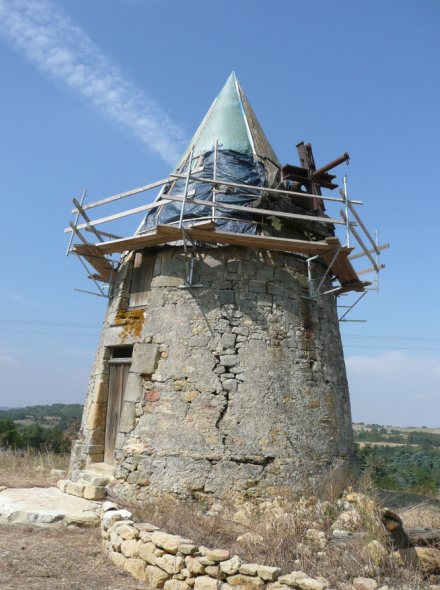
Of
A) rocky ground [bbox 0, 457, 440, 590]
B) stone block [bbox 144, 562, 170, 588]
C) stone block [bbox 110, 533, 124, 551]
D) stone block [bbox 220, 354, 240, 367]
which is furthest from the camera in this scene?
stone block [bbox 220, 354, 240, 367]

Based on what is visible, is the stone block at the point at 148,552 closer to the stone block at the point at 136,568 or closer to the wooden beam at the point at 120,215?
the stone block at the point at 136,568

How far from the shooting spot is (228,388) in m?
7.93

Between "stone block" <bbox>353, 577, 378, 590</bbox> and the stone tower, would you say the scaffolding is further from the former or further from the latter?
"stone block" <bbox>353, 577, 378, 590</bbox>

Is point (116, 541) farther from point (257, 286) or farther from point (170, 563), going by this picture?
point (257, 286)

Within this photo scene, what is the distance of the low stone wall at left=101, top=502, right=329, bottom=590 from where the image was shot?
14.2 feet

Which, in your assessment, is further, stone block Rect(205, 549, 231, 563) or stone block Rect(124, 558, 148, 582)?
stone block Rect(124, 558, 148, 582)

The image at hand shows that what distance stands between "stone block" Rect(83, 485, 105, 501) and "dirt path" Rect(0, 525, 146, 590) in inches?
40.9

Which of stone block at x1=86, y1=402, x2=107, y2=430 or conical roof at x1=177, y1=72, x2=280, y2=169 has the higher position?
conical roof at x1=177, y1=72, x2=280, y2=169

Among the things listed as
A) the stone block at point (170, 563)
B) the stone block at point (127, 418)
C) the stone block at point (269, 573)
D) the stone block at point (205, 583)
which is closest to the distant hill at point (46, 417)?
the stone block at point (127, 418)

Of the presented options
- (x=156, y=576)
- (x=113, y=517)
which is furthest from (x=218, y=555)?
(x=113, y=517)

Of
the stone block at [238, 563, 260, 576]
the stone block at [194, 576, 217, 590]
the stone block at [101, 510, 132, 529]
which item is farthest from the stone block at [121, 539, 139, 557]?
the stone block at [238, 563, 260, 576]

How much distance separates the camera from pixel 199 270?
859cm

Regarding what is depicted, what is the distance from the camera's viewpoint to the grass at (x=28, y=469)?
918 cm

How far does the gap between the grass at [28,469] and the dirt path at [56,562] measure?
2624 millimetres
